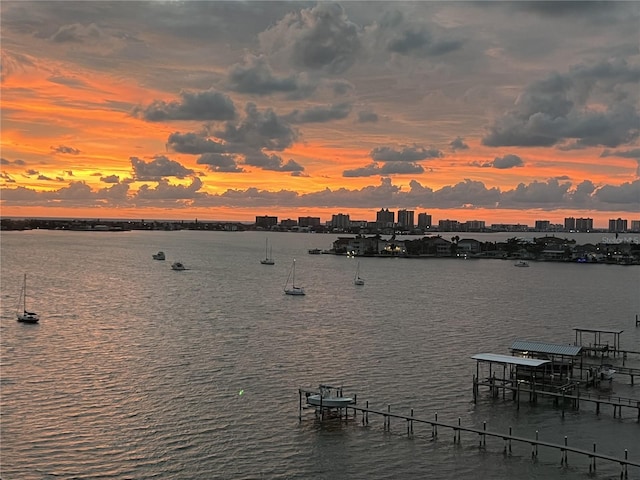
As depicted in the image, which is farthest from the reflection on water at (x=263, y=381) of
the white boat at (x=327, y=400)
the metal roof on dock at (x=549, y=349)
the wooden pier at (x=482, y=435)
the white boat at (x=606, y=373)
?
the metal roof on dock at (x=549, y=349)

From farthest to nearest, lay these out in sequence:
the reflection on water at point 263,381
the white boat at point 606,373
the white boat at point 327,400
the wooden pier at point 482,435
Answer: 1. the white boat at point 606,373
2. the white boat at point 327,400
3. the reflection on water at point 263,381
4. the wooden pier at point 482,435

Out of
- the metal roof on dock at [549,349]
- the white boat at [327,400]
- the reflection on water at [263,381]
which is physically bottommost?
the reflection on water at [263,381]

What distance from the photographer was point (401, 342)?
1767 inches

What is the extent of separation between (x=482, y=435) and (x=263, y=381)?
1238 centimetres

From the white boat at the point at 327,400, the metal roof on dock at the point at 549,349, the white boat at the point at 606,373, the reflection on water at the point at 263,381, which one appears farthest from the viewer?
the white boat at the point at 606,373

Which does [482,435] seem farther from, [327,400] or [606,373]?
[606,373]

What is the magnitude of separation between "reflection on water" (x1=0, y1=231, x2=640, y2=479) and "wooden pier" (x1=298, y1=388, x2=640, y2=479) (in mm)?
336

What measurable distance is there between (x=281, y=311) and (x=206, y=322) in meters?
9.61

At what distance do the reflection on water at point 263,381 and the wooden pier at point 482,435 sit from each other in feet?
1.10

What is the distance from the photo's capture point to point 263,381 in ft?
111

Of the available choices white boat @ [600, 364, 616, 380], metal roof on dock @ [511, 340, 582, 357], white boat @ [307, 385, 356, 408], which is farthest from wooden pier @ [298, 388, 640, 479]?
white boat @ [600, 364, 616, 380]

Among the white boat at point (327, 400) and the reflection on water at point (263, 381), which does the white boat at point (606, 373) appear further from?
the white boat at point (327, 400)

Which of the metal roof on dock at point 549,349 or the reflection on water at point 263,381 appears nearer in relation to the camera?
the reflection on water at point 263,381

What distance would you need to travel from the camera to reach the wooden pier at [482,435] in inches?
894
